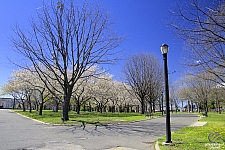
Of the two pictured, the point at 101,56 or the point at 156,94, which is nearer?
the point at 101,56

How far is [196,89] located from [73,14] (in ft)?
103

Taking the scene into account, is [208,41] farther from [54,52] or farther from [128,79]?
[128,79]

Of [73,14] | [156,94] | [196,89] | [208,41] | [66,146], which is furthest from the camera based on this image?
[156,94]

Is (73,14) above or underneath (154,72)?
above

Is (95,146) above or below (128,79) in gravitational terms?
below

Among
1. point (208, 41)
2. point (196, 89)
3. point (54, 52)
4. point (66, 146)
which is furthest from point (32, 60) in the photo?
point (196, 89)

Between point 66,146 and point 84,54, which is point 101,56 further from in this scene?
point 66,146

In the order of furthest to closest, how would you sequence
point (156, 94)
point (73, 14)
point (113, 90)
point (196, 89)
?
point (113, 90) → point (156, 94) → point (196, 89) → point (73, 14)

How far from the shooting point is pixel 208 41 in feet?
31.5

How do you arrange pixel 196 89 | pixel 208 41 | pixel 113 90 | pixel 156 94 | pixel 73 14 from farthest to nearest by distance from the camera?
pixel 113 90
pixel 156 94
pixel 196 89
pixel 73 14
pixel 208 41

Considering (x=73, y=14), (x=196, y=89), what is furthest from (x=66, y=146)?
(x=196, y=89)

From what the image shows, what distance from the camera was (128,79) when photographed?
1682 inches

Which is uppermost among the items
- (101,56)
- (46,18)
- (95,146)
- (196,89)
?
(46,18)

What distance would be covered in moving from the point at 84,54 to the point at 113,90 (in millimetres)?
35344
